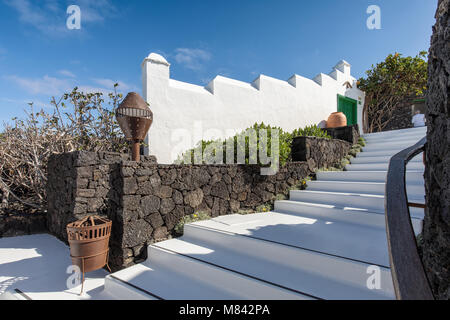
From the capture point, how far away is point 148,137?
14.7ft

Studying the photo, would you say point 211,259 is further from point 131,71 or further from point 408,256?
point 131,71

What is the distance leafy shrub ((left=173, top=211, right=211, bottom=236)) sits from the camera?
3027 millimetres

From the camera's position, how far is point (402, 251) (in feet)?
2.90

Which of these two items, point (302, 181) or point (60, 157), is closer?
point (60, 157)

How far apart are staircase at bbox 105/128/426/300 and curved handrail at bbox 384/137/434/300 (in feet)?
3.00

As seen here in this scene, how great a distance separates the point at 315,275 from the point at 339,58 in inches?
360

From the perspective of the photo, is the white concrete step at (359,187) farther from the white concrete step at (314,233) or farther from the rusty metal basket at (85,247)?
the rusty metal basket at (85,247)

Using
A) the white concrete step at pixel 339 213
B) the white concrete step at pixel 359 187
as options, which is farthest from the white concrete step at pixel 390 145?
the white concrete step at pixel 339 213

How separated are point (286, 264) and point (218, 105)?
4.18 metres

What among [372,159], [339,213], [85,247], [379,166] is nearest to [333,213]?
[339,213]

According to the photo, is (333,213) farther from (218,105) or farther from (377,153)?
(218,105)

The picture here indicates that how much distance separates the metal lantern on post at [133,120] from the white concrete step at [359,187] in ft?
10.6

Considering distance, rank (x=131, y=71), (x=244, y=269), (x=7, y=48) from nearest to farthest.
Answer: (x=244, y=269), (x=7, y=48), (x=131, y=71)
